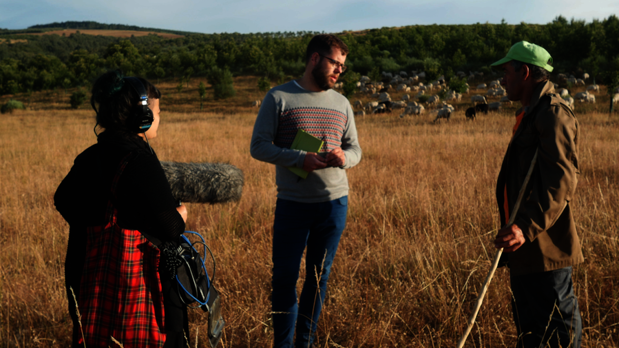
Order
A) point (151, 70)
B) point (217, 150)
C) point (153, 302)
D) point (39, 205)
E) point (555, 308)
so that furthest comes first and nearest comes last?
point (151, 70), point (217, 150), point (39, 205), point (555, 308), point (153, 302)

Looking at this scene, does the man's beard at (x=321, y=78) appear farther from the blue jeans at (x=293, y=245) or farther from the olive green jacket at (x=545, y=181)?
the olive green jacket at (x=545, y=181)

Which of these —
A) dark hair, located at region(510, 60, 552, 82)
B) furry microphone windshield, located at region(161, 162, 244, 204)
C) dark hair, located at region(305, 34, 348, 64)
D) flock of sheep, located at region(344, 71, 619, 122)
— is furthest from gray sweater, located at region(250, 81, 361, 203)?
flock of sheep, located at region(344, 71, 619, 122)

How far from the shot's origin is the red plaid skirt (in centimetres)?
166

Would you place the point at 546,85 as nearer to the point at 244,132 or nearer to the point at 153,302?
the point at 153,302

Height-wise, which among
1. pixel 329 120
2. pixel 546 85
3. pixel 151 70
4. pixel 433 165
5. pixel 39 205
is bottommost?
pixel 39 205

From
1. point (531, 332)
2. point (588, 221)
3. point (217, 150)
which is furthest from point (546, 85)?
point (217, 150)

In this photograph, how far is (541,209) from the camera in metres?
1.80

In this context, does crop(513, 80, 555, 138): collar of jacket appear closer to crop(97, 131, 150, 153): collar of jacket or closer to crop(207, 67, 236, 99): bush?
crop(97, 131, 150, 153): collar of jacket

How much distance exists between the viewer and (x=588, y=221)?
4.21 metres

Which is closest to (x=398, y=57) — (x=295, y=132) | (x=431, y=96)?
(x=431, y=96)

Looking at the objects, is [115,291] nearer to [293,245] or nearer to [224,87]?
[293,245]

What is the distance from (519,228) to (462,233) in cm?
268

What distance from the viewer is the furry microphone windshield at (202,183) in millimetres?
5652

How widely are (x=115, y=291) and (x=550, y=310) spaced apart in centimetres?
216
